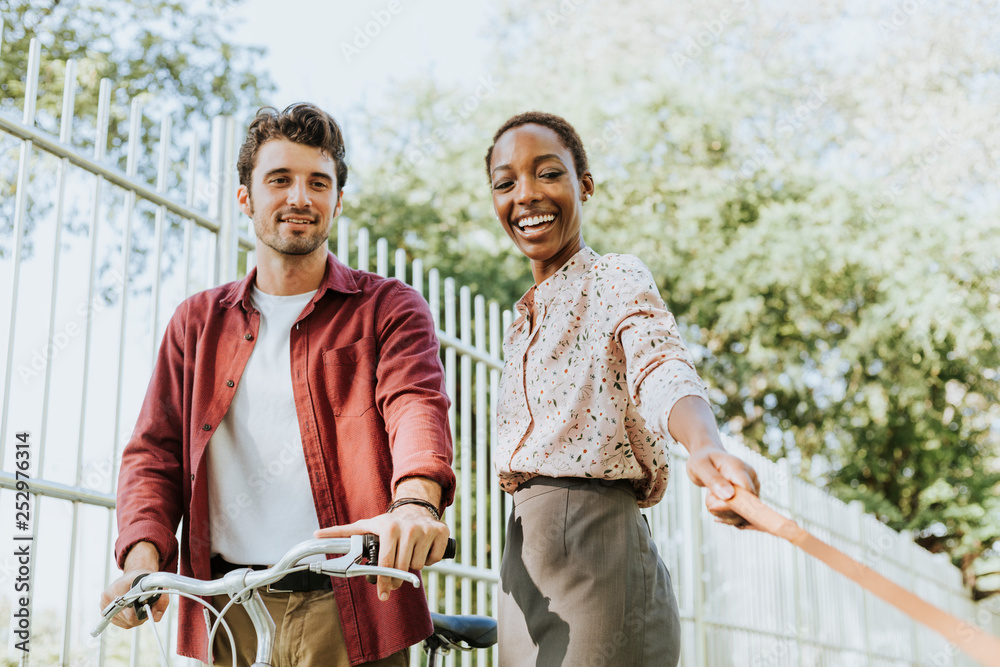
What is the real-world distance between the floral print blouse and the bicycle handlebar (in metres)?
0.40

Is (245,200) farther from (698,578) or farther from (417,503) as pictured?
(698,578)

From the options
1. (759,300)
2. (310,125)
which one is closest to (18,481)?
(310,125)

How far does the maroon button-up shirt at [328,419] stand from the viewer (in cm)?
223

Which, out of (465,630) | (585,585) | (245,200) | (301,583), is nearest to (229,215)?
(245,200)

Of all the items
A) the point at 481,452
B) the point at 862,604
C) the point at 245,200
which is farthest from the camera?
the point at 862,604

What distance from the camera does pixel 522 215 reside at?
8.00 ft

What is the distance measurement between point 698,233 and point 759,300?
1.33m

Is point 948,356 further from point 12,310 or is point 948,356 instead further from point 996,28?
point 12,310

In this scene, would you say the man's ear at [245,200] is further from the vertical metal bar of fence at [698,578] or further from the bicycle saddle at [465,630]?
the vertical metal bar of fence at [698,578]

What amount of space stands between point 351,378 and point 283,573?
0.74m

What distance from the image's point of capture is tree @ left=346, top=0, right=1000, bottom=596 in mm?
13164

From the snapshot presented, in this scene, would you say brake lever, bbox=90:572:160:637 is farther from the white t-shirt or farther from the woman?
the woman

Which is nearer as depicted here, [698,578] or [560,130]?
[560,130]

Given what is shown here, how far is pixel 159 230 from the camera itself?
347 cm
